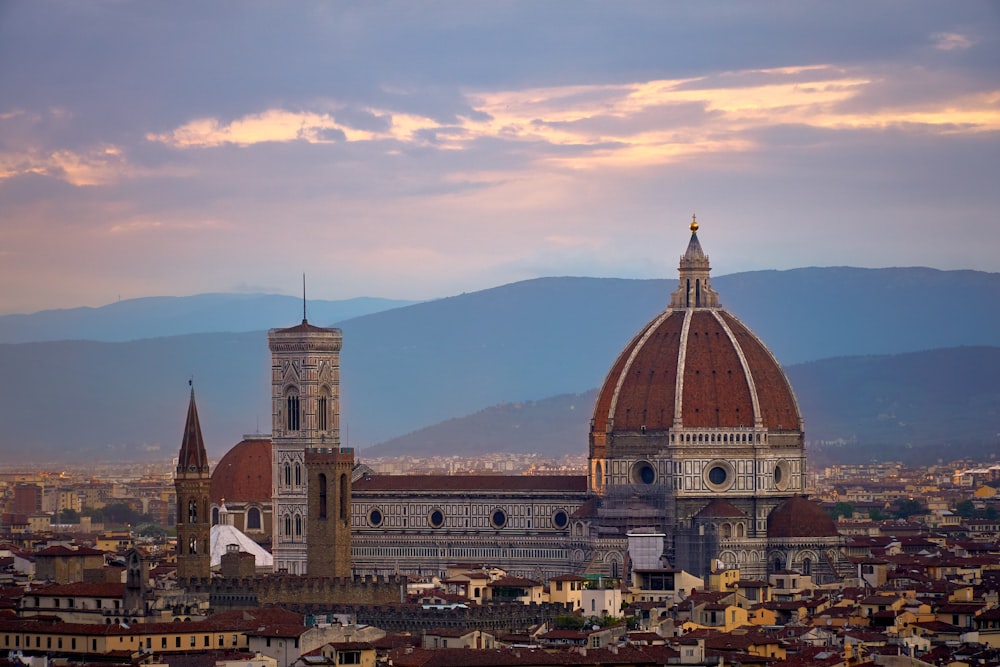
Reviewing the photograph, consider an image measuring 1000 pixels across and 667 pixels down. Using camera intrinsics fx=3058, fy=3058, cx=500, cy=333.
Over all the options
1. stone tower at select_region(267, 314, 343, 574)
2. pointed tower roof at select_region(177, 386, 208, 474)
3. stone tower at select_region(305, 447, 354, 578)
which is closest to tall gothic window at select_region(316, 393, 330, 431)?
stone tower at select_region(267, 314, 343, 574)

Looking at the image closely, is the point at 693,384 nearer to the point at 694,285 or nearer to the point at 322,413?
the point at 694,285

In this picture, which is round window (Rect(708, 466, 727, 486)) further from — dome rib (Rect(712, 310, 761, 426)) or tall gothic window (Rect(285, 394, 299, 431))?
tall gothic window (Rect(285, 394, 299, 431))

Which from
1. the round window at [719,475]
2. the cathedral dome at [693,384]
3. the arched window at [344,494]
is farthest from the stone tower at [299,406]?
the arched window at [344,494]

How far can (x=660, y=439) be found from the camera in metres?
140

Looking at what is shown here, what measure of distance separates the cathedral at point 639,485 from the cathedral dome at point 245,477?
1162 cm

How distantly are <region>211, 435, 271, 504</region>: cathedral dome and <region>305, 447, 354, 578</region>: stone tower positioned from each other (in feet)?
110

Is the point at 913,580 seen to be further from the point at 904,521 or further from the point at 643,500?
the point at 904,521

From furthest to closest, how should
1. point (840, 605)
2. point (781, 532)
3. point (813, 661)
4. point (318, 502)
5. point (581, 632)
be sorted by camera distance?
point (781, 532)
point (318, 502)
point (840, 605)
point (581, 632)
point (813, 661)

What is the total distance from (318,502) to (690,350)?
74.3ft

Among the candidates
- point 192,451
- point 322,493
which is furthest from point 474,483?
point 192,451

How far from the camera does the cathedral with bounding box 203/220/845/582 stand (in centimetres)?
13650

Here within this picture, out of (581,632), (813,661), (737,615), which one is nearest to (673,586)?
(737,615)

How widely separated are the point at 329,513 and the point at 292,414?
79.0ft

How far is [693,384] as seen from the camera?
5522 inches
